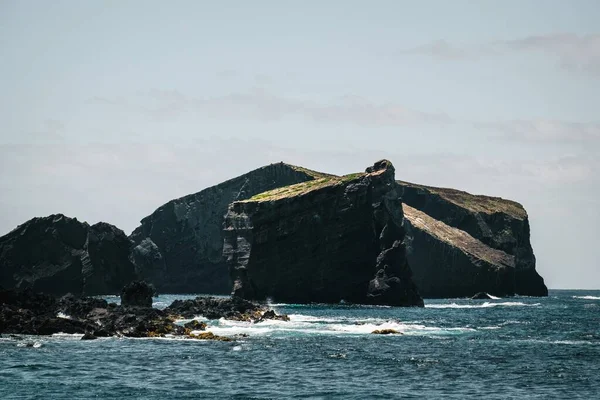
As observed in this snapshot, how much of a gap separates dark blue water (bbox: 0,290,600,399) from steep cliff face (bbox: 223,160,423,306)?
220 feet

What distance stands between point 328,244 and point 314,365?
10239 cm

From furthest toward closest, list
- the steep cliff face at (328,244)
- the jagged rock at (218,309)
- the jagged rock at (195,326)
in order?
the steep cliff face at (328,244), the jagged rock at (218,309), the jagged rock at (195,326)

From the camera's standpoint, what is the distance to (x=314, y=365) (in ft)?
208

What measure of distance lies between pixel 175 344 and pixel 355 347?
48.6 feet

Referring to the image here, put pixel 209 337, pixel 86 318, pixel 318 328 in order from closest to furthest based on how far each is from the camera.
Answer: pixel 209 337
pixel 86 318
pixel 318 328

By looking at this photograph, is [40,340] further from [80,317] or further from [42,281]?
[42,281]

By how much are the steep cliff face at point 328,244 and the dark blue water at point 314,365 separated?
6720cm

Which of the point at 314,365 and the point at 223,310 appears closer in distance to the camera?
the point at 314,365

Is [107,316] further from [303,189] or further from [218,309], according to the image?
[303,189]

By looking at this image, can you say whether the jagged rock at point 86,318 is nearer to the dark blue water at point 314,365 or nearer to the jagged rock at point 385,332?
the dark blue water at point 314,365

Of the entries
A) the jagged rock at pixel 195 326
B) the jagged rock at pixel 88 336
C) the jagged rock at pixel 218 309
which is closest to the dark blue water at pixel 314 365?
the jagged rock at pixel 88 336

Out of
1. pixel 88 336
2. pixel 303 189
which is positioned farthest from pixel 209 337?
pixel 303 189

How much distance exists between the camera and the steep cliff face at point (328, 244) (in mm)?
163000

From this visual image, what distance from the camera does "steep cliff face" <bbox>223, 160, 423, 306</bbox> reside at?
163000mm
